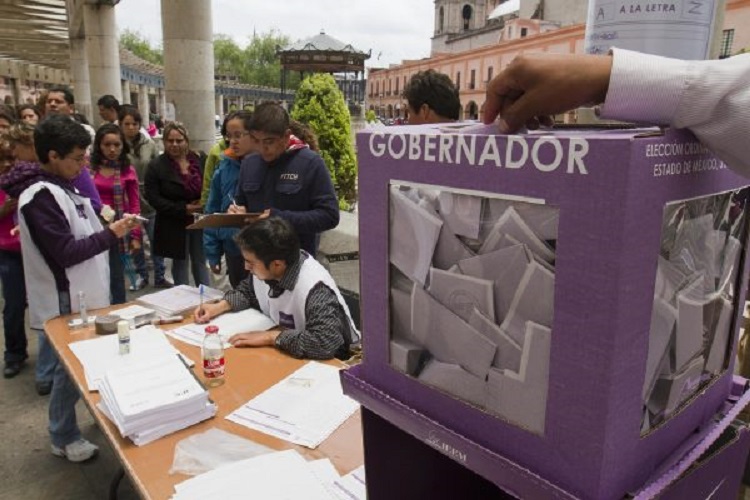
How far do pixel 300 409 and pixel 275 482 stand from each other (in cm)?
44

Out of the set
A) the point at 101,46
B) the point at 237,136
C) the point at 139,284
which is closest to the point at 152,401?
the point at 237,136

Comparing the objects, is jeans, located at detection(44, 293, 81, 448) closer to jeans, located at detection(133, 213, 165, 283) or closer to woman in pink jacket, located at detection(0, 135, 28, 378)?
woman in pink jacket, located at detection(0, 135, 28, 378)

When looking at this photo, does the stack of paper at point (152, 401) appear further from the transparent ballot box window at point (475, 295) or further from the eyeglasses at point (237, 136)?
the eyeglasses at point (237, 136)

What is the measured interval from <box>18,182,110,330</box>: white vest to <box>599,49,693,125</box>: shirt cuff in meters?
2.94

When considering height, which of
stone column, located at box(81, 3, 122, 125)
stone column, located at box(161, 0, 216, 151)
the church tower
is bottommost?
stone column, located at box(161, 0, 216, 151)

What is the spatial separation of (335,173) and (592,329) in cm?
764

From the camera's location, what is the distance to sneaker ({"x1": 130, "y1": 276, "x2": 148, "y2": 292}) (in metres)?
5.79

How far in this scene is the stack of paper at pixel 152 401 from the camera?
1767 mm

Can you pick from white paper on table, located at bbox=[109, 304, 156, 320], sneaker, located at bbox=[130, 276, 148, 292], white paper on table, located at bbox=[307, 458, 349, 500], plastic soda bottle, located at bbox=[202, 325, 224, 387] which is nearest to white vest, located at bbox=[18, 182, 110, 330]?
white paper on table, located at bbox=[109, 304, 156, 320]

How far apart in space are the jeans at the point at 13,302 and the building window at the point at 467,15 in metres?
66.1

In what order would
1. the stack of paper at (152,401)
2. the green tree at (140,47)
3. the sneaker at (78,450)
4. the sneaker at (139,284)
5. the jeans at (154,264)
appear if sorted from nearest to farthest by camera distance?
the stack of paper at (152,401)
the sneaker at (78,450)
the sneaker at (139,284)
the jeans at (154,264)
the green tree at (140,47)

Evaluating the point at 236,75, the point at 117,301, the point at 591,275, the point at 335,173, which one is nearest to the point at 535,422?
the point at 591,275

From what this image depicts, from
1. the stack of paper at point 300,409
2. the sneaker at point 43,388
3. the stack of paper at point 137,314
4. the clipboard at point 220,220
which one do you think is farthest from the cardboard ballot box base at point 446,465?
the sneaker at point 43,388

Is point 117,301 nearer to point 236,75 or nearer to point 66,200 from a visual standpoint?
point 66,200
